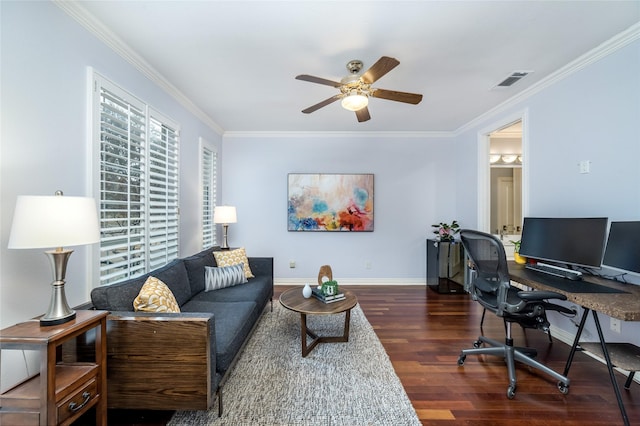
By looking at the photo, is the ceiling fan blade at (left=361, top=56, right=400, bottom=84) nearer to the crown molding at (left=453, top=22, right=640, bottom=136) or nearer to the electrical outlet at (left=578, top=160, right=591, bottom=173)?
the crown molding at (left=453, top=22, right=640, bottom=136)

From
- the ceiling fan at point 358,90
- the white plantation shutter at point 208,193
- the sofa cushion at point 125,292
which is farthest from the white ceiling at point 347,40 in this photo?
the sofa cushion at point 125,292

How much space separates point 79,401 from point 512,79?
163 inches

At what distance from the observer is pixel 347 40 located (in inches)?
76.5

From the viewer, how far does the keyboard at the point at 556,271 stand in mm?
2014

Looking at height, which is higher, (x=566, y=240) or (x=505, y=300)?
(x=566, y=240)

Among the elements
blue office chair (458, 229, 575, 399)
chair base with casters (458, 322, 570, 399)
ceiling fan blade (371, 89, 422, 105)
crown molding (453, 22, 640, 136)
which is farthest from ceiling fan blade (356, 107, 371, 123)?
chair base with casters (458, 322, 570, 399)

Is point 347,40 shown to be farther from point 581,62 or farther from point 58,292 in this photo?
point 58,292

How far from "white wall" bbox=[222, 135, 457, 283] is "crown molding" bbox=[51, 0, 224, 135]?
1523 mm

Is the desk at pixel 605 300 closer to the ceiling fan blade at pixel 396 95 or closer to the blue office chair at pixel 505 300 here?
the blue office chair at pixel 505 300

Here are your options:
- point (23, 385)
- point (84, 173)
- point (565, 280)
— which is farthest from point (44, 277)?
point (565, 280)

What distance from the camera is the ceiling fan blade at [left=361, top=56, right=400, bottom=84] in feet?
5.47

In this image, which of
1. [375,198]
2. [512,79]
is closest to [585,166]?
[512,79]

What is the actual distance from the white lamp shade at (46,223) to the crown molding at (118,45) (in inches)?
53.4

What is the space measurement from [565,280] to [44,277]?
11.9 feet
